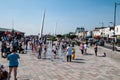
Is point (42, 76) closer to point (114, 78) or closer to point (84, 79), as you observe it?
point (84, 79)

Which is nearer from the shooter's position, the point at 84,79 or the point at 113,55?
the point at 84,79

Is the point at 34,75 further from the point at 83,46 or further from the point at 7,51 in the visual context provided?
the point at 83,46

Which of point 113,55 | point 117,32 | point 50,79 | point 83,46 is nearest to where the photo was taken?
point 50,79

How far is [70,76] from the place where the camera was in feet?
45.0

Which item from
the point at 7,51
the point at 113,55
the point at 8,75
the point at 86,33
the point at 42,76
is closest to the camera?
the point at 8,75

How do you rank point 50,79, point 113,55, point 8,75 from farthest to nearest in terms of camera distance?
point 113,55 < point 50,79 < point 8,75

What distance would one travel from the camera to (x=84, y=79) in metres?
13.0

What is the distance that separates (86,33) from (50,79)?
5013 inches

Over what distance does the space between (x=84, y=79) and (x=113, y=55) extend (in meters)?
14.5

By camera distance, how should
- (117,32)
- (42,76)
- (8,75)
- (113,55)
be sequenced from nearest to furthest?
(8,75)
(42,76)
(113,55)
(117,32)

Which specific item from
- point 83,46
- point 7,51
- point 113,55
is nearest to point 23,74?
point 7,51

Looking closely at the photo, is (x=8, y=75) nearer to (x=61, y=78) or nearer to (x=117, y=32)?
(x=61, y=78)

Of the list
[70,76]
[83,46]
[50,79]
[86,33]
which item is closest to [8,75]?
[50,79]

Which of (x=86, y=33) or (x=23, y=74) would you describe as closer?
(x=23, y=74)
